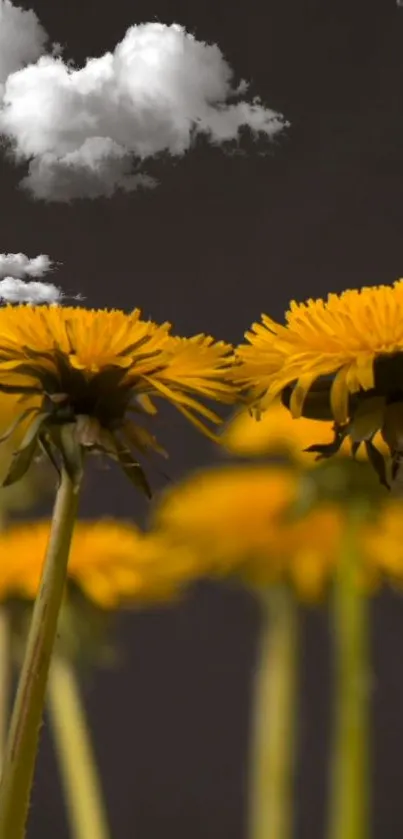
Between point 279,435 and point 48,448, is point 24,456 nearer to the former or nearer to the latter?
point 48,448

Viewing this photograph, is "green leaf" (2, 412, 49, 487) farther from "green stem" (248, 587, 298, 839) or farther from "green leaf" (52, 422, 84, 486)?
"green stem" (248, 587, 298, 839)

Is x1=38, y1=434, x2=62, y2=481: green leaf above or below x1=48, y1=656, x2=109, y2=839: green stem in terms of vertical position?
above

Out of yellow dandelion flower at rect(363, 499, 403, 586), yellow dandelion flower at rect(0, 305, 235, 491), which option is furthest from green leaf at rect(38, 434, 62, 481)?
yellow dandelion flower at rect(363, 499, 403, 586)

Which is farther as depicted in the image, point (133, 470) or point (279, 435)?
point (279, 435)

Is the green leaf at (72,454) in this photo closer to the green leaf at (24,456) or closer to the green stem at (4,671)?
the green leaf at (24,456)

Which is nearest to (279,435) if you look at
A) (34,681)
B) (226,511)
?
(226,511)

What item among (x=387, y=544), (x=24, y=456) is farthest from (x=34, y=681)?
(x=387, y=544)
